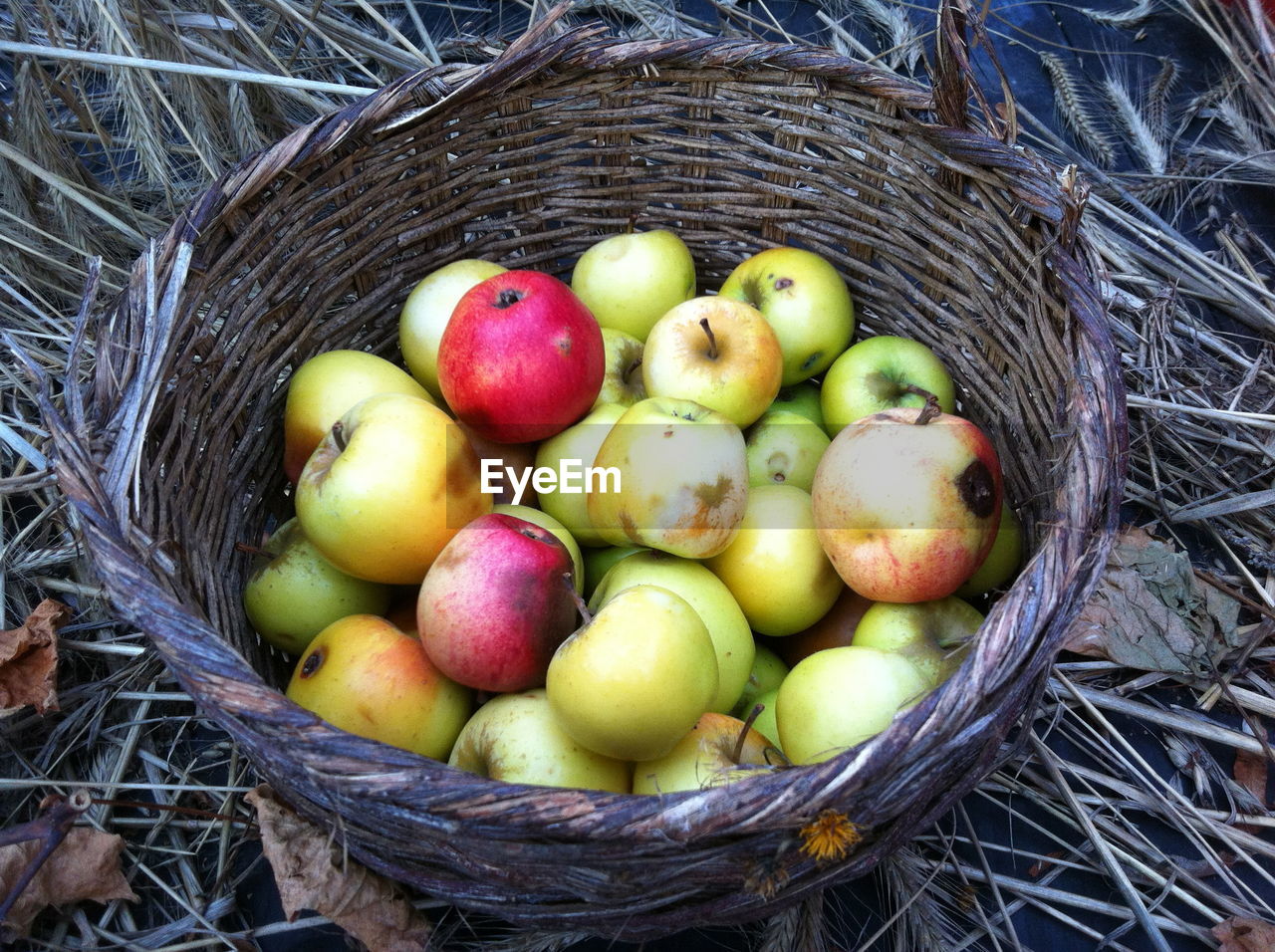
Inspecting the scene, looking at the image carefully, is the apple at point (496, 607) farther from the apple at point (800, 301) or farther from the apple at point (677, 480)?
the apple at point (800, 301)

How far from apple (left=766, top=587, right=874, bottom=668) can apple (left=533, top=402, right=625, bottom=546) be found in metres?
0.35

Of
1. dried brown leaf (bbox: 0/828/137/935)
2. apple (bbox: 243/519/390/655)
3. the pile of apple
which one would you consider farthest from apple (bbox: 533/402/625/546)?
dried brown leaf (bbox: 0/828/137/935)

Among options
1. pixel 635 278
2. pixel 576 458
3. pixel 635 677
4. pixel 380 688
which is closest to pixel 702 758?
pixel 635 677

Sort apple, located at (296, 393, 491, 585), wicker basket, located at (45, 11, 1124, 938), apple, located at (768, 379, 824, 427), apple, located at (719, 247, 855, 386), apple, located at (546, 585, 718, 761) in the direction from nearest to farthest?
wicker basket, located at (45, 11, 1124, 938) < apple, located at (546, 585, 718, 761) < apple, located at (296, 393, 491, 585) < apple, located at (719, 247, 855, 386) < apple, located at (768, 379, 824, 427)

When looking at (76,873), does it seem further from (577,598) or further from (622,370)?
(622,370)

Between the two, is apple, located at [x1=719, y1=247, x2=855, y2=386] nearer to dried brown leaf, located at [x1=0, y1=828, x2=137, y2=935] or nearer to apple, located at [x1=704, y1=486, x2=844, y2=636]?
apple, located at [x1=704, y1=486, x2=844, y2=636]

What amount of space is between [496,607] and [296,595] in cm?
38

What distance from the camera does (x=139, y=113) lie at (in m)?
1.65

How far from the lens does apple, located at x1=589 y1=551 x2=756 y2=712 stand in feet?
4.23

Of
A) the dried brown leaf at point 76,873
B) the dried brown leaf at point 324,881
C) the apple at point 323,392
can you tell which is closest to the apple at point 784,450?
the apple at point 323,392

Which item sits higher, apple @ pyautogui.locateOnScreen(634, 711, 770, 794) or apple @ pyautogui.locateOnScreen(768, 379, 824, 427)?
apple @ pyautogui.locateOnScreen(768, 379, 824, 427)

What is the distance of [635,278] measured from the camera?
1.67 meters

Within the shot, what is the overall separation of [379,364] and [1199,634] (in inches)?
57.1

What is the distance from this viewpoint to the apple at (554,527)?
138 cm
